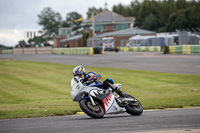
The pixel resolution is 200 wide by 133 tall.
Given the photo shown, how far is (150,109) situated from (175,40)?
61682 millimetres

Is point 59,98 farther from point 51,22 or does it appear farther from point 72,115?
point 51,22

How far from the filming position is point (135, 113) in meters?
10.4

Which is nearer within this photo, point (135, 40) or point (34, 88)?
point (34, 88)

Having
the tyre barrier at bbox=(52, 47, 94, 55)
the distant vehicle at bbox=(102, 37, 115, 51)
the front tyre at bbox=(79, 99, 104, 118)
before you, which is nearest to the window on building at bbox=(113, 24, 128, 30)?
the distant vehicle at bbox=(102, 37, 115, 51)

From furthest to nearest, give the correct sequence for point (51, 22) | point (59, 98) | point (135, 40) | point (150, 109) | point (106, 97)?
point (51, 22) → point (135, 40) → point (59, 98) → point (150, 109) → point (106, 97)

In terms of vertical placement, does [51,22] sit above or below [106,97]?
above

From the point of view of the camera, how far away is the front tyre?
32.3ft

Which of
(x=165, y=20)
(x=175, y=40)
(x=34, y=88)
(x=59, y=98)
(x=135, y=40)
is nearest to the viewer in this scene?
(x=59, y=98)

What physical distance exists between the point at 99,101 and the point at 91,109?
395 mm

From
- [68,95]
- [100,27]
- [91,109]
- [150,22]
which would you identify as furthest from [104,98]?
[150,22]

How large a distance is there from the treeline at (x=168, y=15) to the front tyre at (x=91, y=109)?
102m

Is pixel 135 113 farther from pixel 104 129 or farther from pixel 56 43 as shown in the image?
pixel 56 43

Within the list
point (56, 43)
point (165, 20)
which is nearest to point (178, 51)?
point (165, 20)

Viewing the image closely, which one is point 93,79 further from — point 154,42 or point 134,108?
point 154,42
